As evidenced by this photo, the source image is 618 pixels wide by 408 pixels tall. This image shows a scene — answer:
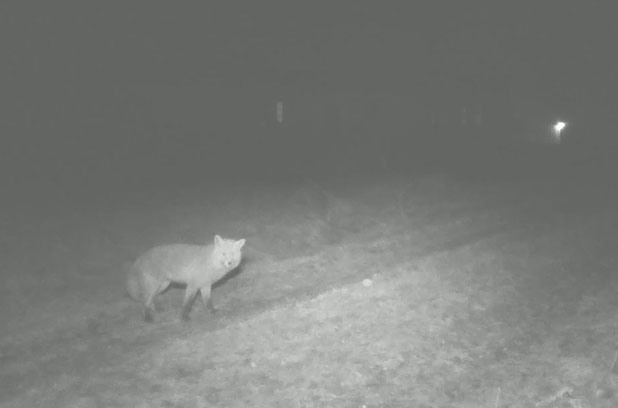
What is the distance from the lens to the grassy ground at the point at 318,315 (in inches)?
315

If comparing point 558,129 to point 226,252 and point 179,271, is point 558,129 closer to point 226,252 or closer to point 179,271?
point 226,252

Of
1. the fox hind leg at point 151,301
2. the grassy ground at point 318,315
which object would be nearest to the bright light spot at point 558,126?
the grassy ground at point 318,315

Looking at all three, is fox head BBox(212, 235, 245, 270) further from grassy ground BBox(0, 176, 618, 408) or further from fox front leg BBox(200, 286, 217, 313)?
grassy ground BBox(0, 176, 618, 408)

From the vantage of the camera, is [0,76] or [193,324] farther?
[0,76]

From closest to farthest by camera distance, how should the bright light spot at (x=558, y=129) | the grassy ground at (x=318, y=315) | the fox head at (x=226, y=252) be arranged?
1. the grassy ground at (x=318, y=315)
2. the fox head at (x=226, y=252)
3. the bright light spot at (x=558, y=129)

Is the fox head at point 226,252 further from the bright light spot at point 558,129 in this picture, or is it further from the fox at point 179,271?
the bright light spot at point 558,129

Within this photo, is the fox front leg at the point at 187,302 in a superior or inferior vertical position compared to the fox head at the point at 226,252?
inferior

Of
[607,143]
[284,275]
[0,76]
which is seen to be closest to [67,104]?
[0,76]

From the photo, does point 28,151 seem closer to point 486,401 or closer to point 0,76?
point 0,76

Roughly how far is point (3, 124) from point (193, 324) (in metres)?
13.6

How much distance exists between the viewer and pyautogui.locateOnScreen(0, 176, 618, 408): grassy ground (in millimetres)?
8000

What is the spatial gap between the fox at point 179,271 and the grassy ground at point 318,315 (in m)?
0.47

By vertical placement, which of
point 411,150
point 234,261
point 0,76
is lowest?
point 411,150

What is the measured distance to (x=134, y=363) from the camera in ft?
28.7
